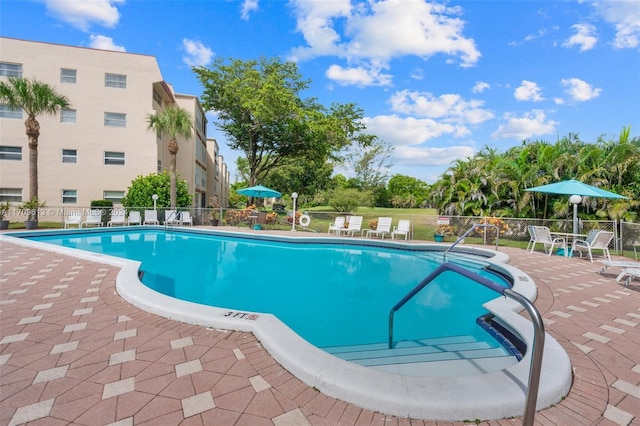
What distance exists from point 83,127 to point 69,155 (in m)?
1.96

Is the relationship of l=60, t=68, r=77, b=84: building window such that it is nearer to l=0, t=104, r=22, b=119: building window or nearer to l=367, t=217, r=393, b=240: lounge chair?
l=0, t=104, r=22, b=119: building window

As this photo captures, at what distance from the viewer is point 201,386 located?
2.32 meters

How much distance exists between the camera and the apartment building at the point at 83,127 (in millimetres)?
18453

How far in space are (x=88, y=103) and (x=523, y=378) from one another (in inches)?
979

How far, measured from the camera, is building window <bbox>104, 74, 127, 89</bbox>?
1967cm

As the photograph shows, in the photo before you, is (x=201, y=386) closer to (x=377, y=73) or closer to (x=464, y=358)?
(x=464, y=358)

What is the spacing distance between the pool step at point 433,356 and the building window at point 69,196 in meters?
22.1

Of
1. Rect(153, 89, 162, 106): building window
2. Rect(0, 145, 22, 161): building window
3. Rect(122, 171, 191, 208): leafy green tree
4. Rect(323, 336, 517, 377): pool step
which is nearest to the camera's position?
Rect(323, 336, 517, 377): pool step

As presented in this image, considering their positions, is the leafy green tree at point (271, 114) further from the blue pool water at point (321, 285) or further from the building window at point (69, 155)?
the blue pool water at point (321, 285)

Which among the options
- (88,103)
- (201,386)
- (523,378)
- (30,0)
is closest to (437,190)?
(523,378)

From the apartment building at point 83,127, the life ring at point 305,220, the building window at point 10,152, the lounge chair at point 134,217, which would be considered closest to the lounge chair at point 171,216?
the lounge chair at point 134,217

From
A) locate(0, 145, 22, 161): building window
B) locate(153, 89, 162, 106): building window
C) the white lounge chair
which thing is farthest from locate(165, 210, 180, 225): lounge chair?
the white lounge chair

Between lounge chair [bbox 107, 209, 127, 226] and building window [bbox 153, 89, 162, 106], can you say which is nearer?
lounge chair [bbox 107, 209, 127, 226]

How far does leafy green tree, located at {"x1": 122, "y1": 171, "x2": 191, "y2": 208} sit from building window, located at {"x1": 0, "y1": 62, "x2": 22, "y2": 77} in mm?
9342
